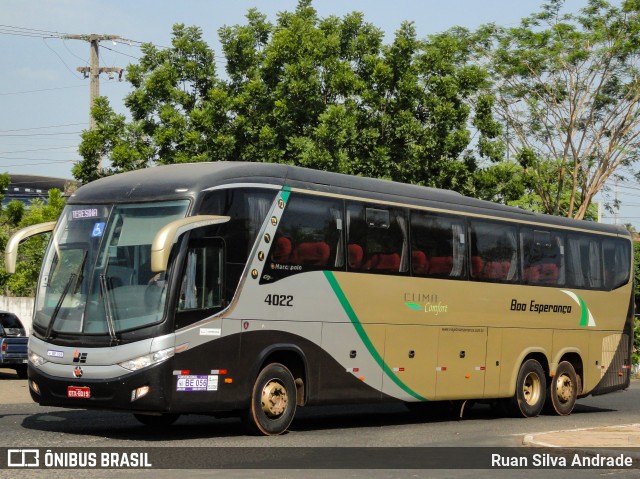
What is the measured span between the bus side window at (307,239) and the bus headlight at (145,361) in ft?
6.61

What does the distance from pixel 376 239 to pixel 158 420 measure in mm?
4260

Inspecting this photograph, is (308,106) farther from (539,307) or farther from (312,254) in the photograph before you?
(312,254)

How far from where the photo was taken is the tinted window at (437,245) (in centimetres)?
1847

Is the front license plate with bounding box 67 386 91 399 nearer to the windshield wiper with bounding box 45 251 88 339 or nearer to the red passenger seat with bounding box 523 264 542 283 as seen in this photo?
the windshield wiper with bounding box 45 251 88 339

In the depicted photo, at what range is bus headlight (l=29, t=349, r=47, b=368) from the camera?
14609 mm

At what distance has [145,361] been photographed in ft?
45.6

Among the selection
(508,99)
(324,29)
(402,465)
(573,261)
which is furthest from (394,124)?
(402,465)

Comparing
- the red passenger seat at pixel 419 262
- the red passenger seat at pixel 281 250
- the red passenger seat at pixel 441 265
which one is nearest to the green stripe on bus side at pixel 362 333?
the red passenger seat at pixel 281 250

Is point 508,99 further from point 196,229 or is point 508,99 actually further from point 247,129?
point 196,229

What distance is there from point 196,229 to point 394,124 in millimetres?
16472

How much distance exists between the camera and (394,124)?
99.2ft

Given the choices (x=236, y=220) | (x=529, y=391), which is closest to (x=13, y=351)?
(x=529, y=391)

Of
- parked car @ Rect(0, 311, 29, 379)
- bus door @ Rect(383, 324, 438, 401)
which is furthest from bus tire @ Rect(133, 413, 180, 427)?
parked car @ Rect(0, 311, 29, 379)

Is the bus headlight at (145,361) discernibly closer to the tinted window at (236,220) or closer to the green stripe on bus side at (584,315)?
the tinted window at (236,220)
